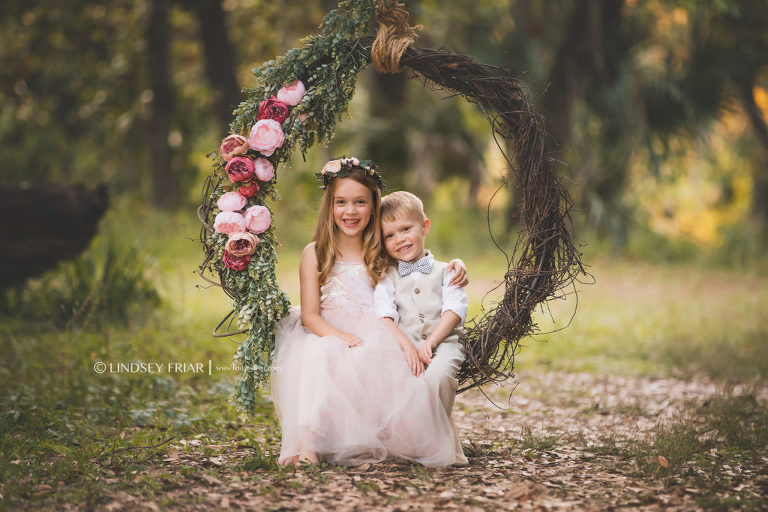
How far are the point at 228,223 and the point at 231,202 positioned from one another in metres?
0.13

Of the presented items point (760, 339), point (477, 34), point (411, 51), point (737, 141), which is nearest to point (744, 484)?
point (411, 51)

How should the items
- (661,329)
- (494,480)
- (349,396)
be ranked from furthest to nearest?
1. (661,329)
2. (349,396)
3. (494,480)

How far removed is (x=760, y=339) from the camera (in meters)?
7.34

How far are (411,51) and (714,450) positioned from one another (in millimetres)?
2806

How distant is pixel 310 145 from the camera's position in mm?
4441

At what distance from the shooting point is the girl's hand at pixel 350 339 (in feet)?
13.2

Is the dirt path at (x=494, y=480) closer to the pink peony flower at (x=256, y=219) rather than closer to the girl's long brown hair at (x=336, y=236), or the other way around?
the girl's long brown hair at (x=336, y=236)

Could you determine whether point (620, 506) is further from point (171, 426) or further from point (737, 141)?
point (737, 141)

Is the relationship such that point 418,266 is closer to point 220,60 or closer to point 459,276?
point 459,276

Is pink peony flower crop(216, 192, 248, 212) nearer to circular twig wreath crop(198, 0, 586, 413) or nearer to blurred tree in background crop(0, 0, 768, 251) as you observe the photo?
circular twig wreath crop(198, 0, 586, 413)

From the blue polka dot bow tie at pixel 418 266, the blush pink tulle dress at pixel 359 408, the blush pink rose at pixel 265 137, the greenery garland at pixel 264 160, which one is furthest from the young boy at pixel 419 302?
the blush pink rose at pixel 265 137

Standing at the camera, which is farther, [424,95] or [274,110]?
[424,95]

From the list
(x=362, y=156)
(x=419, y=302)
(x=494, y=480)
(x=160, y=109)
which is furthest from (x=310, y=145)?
(x=160, y=109)

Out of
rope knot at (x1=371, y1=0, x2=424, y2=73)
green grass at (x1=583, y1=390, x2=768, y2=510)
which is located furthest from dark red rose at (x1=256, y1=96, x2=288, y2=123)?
green grass at (x1=583, y1=390, x2=768, y2=510)
